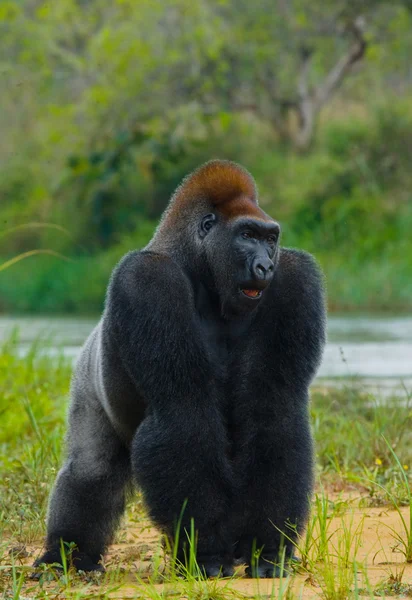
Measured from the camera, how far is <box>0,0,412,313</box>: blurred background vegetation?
2094 cm

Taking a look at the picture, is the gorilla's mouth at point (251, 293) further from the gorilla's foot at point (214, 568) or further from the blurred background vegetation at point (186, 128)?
the blurred background vegetation at point (186, 128)

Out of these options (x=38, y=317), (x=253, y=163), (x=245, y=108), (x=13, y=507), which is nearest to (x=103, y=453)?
(x=13, y=507)

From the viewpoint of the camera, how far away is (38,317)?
18.0m

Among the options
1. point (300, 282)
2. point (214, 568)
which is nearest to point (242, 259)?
point (300, 282)

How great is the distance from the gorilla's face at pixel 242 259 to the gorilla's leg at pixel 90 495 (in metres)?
0.69

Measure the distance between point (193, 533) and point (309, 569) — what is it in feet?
1.31

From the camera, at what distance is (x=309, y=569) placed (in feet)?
10.1

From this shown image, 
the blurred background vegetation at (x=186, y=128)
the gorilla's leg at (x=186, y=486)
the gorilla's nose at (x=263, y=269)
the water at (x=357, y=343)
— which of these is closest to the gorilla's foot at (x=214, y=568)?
the gorilla's leg at (x=186, y=486)

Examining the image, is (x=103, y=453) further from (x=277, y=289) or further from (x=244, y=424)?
(x=277, y=289)

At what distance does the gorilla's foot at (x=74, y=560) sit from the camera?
11.0 feet

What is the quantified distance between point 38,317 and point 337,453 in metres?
13.5

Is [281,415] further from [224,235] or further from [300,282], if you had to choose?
[224,235]

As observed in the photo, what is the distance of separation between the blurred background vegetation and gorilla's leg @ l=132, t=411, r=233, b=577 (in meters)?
15.2

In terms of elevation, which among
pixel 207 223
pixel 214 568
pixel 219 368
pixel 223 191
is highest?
pixel 223 191
